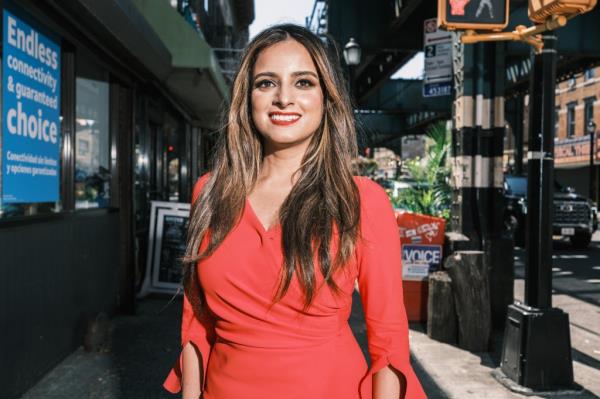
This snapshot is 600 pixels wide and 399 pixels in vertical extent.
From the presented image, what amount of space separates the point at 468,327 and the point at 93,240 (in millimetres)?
3917

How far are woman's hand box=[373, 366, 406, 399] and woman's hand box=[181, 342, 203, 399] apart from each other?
54cm

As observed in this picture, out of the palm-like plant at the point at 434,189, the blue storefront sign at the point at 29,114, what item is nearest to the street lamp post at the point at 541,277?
the palm-like plant at the point at 434,189

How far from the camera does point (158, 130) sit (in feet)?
32.6

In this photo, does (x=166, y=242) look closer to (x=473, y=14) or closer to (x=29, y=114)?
(x=29, y=114)

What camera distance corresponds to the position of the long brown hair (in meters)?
1.60

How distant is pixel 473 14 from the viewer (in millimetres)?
4941

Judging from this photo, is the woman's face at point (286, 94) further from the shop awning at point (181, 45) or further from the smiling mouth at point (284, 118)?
the shop awning at point (181, 45)

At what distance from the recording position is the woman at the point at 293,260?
157cm

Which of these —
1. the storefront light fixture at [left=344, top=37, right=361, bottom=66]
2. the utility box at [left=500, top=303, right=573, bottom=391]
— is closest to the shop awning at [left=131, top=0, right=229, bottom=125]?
the utility box at [left=500, top=303, right=573, bottom=391]

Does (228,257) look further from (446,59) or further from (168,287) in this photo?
(446,59)

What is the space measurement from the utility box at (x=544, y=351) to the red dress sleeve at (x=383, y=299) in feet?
11.2

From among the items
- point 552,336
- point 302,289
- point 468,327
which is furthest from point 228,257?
point 468,327

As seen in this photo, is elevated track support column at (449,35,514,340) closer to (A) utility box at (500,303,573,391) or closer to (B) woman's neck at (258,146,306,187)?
(A) utility box at (500,303,573,391)

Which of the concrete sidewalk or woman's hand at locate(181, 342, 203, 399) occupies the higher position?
woman's hand at locate(181, 342, 203, 399)
